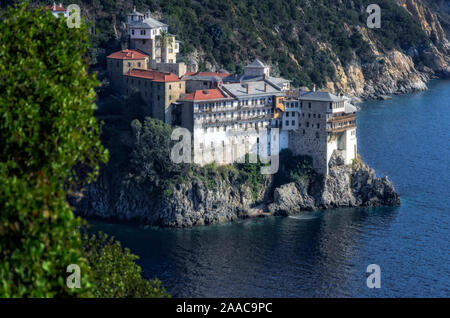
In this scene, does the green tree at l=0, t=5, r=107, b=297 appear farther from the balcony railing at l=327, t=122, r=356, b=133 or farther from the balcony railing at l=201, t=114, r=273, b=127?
the balcony railing at l=327, t=122, r=356, b=133

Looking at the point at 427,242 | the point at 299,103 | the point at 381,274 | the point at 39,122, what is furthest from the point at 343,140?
the point at 39,122

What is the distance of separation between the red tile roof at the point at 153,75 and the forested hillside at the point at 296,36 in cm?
720

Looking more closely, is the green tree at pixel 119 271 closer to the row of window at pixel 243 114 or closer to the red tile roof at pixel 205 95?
the red tile roof at pixel 205 95

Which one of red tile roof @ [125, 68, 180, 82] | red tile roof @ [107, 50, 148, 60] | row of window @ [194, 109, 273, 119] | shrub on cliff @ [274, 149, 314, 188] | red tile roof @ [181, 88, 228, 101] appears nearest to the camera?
red tile roof @ [181, 88, 228, 101]

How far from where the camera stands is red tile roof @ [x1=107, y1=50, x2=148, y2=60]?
8250 centimetres

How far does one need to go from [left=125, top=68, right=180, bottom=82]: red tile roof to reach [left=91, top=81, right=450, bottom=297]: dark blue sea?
43.1ft

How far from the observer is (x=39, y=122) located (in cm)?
2230

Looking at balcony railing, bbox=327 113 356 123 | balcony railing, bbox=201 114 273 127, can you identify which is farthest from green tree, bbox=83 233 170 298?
balcony railing, bbox=327 113 356 123

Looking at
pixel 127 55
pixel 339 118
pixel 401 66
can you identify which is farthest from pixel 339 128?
pixel 401 66

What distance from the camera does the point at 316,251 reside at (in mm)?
64938

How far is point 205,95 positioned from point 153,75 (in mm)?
5377

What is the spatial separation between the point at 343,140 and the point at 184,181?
1563 centimetres

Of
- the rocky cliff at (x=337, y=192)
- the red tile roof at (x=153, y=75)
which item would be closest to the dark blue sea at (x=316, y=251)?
the rocky cliff at (x=337, y=192)

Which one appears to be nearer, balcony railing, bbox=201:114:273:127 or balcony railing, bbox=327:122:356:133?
balcony railing, bbox=201:114:273:127
